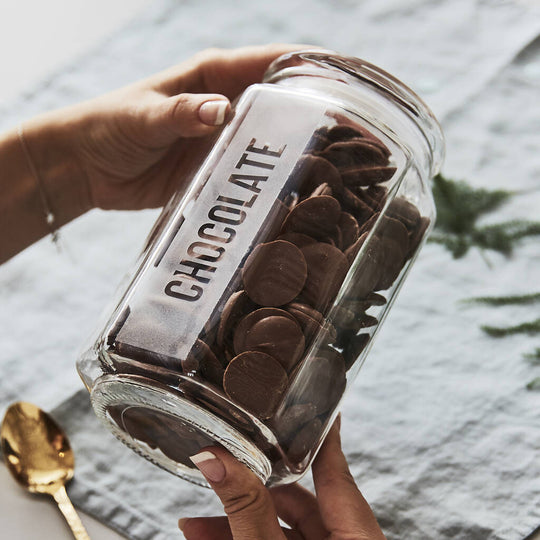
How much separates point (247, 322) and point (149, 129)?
0.29 metres

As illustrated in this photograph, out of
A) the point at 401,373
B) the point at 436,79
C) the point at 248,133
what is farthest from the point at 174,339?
the point at 436,79

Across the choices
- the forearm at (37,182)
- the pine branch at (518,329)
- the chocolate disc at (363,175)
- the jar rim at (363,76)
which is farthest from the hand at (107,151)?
the pine branch at (518,329)

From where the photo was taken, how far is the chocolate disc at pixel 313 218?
17.3 inches

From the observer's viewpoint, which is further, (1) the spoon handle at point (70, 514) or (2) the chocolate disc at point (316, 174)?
(1) the spoon handle at point (70, 514)

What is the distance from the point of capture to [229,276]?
0.43m

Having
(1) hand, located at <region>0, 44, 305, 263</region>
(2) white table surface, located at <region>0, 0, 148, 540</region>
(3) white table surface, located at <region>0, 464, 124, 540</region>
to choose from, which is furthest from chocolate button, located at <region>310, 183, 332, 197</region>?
(2) white table surface, located at <region>0, 0, 148, 540</region>

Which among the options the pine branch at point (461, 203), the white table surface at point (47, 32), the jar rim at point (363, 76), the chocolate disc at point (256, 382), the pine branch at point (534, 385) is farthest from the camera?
the white table surface at point (47, 32)

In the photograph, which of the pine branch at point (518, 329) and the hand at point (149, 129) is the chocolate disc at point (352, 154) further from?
the pine branch at point (518, 329)

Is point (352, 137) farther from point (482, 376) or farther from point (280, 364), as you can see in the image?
point (482, 376)

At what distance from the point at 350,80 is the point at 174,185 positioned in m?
0.29

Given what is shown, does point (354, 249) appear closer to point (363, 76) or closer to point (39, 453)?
point (363, 76)

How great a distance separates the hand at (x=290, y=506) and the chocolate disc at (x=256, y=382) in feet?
0.18

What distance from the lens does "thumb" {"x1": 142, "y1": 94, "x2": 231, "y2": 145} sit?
21.7 inches

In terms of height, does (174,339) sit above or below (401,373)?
above
